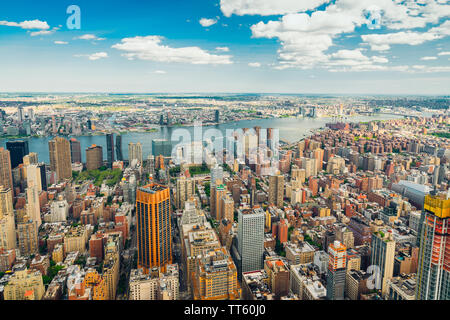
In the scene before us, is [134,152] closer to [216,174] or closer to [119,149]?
[119,149]

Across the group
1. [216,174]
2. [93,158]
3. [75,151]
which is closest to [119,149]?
[93,158]

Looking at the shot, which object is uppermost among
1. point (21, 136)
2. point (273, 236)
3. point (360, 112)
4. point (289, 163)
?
point (360, 112)

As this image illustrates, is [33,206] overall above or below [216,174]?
below

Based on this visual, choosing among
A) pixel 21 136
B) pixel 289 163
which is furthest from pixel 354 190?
pixel 21 136

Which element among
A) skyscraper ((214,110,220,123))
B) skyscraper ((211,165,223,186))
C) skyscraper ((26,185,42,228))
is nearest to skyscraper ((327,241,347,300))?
skyscraper ((211,165,223,186))

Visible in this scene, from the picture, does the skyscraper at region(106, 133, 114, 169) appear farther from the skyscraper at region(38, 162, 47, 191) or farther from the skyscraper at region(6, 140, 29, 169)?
the skyscraper at region(6, 140, 29, 169)
